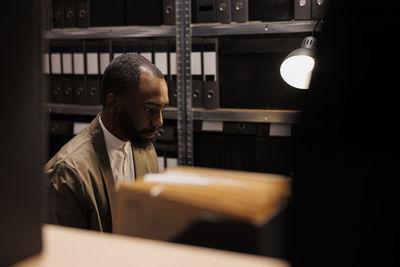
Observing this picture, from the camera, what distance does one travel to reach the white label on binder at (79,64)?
2.96 metres

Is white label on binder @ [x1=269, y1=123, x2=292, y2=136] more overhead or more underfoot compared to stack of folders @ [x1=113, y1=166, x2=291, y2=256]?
more underfoot

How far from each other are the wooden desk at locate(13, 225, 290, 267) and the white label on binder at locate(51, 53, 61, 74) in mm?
2641

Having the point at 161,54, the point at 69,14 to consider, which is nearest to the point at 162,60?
the point at 161,54

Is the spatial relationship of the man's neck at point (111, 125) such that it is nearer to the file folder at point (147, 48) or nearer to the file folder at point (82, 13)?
the file folder at point (147, 48)

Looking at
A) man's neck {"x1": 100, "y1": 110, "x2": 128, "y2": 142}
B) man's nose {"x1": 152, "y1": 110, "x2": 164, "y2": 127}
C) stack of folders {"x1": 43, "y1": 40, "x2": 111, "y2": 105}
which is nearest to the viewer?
man's neck {"x1": 100, "y1": 110, "x2": 128, "y2": 142}

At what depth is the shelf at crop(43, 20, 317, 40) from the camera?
2512mm

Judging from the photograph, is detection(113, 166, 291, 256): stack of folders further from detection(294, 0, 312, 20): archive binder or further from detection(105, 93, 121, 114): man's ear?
detection(294, 0, 312, 20): archive binder

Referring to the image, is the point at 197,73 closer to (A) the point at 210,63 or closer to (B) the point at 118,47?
(A) the point at 210,63

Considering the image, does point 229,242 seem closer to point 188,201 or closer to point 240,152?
point 188,201

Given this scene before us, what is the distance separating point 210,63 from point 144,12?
0.51m

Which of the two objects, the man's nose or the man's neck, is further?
the man's nose

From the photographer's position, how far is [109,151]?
1870 mm

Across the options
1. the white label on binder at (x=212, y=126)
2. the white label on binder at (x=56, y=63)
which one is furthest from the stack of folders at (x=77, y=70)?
the white label on binder at (x=212, y=126)

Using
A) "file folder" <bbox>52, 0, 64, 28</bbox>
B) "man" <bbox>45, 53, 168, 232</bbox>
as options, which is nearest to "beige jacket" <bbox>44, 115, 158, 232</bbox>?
"man" <bbox>45, 53, 168, 232</bbox>
